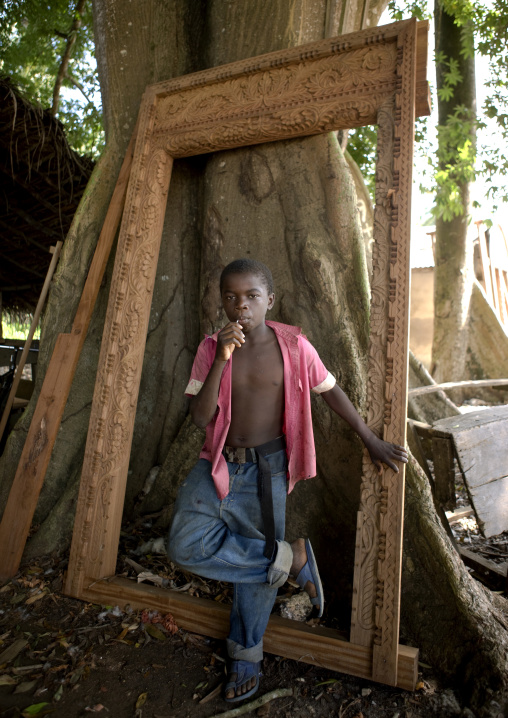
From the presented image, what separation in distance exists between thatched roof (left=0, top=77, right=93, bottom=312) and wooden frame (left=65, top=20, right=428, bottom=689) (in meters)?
2.21

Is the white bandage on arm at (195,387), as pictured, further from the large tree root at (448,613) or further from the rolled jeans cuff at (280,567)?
the large tree root at (448,613)

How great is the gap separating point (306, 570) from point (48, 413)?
1.80 m

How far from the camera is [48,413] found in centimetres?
293

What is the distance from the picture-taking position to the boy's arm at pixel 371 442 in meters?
2.13

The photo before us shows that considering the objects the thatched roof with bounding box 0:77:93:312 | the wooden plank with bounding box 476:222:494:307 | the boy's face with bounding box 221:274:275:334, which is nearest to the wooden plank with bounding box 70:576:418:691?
the boy's face with bounding box 221:274:275:334

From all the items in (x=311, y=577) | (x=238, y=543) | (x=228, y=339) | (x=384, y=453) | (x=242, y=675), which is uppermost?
(x=228, y=339)

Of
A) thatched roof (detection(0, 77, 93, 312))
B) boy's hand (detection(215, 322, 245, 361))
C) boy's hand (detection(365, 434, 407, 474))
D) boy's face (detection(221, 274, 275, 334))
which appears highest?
thatched roof (detection(0, 77, 93, 312))

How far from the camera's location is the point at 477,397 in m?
7.03

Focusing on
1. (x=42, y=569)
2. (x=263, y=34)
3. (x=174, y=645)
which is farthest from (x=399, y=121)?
(x=42, y=569)

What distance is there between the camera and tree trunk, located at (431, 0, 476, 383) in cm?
753

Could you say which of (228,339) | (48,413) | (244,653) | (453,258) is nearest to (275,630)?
(244,653)

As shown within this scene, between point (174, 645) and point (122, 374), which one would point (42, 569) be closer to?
point (174, 645)

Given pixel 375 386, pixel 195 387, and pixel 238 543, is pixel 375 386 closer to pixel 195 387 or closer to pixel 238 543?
pixel 195 387

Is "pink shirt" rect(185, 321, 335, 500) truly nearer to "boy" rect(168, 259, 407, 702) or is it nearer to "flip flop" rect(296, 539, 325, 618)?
"boy" rect(168, 259, 407, 702)
